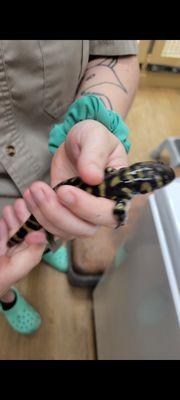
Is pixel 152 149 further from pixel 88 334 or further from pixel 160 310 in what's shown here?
pixel 160 310

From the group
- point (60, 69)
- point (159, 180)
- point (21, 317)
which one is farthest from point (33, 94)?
point (21, 317)

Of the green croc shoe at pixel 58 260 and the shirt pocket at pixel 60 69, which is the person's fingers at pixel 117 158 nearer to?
the shirt pocket at pixel 60 69

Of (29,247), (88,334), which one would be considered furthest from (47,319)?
(29,247)

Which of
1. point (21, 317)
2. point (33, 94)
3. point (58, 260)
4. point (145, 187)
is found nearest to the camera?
point (145, 187)

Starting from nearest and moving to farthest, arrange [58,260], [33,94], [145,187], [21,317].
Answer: [145,187] → [33,94] → [21,317] → [58,260]

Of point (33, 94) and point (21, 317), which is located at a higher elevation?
point (33, 94)

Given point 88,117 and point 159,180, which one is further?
point 88,117

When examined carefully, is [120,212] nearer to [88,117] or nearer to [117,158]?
[117,158]

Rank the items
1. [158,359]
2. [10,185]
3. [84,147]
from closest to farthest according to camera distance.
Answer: [84,147] < [158,359] < [10,185]
